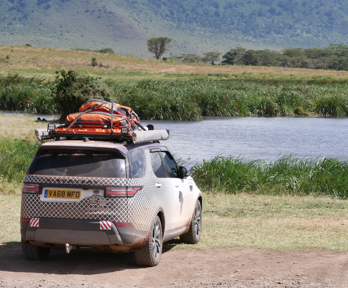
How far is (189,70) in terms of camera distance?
3880 inches

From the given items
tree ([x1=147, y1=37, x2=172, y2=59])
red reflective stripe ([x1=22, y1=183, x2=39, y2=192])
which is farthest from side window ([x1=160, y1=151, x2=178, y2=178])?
tree ([x1=147, y1=37, x2=172, y2=59])

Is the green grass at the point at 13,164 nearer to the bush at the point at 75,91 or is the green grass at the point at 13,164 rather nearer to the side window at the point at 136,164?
the side window at the point at 136,164

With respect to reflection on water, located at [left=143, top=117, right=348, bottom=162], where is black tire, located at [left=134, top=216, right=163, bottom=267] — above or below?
above

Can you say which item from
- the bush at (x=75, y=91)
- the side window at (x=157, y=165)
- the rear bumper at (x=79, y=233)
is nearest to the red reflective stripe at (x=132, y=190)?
the rear bumper at (x=79, y=233)

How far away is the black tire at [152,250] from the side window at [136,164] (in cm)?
69

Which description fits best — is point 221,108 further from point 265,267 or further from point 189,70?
point 189,70

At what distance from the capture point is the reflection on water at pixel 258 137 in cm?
2373

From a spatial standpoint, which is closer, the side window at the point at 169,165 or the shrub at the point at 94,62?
the side window at the point at 169,165

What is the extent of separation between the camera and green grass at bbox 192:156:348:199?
1542 cm

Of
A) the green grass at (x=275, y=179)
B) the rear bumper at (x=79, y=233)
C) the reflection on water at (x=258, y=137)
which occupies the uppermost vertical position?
the rear bumper at (x=79, y=233)

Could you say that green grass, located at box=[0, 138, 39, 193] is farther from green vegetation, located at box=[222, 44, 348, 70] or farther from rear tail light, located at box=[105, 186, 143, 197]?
green vegetation, located at box=[222, 44, 348, 70]

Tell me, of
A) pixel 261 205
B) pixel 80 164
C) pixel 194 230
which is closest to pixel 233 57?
pixel 261 205

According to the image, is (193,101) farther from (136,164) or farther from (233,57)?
(233,57)

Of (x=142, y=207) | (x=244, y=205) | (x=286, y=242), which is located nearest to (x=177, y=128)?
(x=244, y=205)
